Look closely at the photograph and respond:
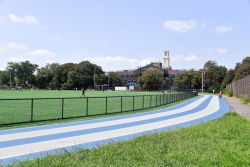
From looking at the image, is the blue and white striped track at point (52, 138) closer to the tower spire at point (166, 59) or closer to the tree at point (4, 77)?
the tree at point (4, 77)

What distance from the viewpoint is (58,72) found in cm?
11506

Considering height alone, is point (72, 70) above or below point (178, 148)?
above

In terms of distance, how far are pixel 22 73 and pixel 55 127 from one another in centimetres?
12326

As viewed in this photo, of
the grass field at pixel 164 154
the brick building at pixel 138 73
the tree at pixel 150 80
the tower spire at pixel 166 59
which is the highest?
the tower spire at pixel 166 59

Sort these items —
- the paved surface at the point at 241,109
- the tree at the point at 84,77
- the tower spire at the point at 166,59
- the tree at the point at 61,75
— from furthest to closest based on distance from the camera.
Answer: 1. the tower spire at the point at 166,59
2. the tree at the point at 61,75
3. the tree at the point at 84,77
4. the paved surface at the point at 241,109

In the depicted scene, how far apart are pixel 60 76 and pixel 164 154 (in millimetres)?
113835

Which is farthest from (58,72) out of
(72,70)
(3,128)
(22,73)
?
(3,128)

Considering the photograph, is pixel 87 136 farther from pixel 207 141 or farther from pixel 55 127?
pixel 207 141

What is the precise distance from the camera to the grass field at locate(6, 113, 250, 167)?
16.5 ft

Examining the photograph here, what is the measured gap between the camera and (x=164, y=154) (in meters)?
5.71

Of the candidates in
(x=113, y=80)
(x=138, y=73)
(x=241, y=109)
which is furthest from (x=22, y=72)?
(x=241, y=109)

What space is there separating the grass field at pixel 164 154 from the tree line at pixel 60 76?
97.0 m

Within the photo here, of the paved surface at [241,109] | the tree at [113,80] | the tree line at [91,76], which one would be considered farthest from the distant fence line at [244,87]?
the tree at [113,80]

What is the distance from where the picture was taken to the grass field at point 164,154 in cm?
503
